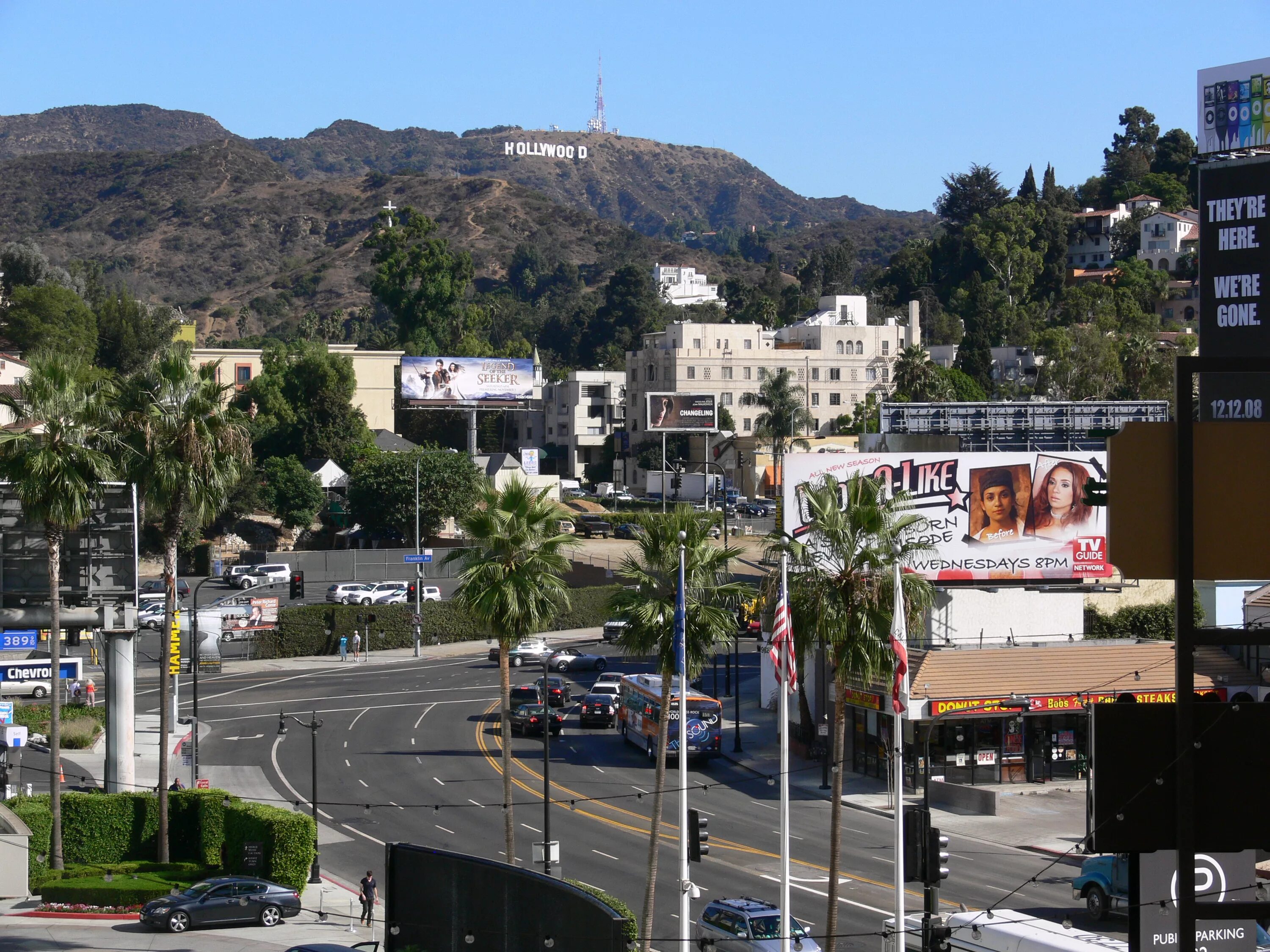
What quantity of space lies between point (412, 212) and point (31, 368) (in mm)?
131167

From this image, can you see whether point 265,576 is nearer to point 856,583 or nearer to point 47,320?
point 47,320

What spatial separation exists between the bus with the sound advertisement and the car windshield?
1942cm

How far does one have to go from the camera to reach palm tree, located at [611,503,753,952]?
90.7 ft

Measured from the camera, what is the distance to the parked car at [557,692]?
56.8 m

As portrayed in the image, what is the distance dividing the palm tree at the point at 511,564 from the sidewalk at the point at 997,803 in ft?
52.8

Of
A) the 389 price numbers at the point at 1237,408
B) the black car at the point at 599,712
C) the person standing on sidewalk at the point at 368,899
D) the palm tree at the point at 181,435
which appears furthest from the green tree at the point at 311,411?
the person standing on sidewalk at the point at 368,899

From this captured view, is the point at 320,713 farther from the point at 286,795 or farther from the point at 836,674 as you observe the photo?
the point at 836,674

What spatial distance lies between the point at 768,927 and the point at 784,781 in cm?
338

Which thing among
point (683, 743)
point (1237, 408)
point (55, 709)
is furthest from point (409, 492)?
point (683, 743)

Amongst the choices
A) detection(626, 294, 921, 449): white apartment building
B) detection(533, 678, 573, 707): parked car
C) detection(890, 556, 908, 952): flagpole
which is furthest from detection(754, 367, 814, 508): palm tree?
detection(890, 556, 908, 952): flagpole

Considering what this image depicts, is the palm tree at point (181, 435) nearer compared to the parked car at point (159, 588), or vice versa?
the palm tree at point (181, 435)

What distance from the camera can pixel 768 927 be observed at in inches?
1043

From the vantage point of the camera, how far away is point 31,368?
39188mm

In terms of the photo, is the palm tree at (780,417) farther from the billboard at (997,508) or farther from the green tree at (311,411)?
the billboard at (997,508)
